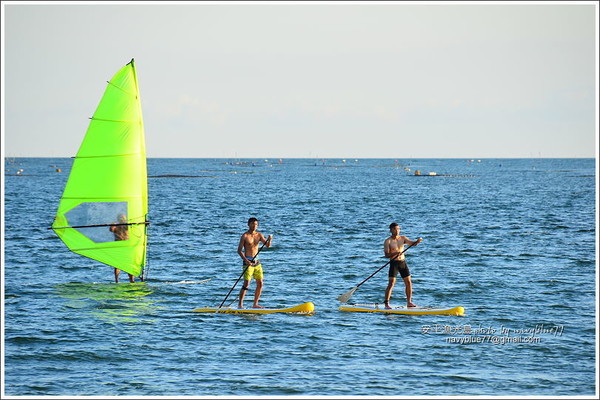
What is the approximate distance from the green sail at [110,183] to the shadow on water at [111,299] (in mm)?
1158

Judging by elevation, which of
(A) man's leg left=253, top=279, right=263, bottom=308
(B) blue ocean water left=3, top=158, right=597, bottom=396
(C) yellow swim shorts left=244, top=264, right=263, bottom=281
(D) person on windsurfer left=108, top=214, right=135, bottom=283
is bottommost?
(B) blue ocean water left=3, top=158, right=597, bottom=396

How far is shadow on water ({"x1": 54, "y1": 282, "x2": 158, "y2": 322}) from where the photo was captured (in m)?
22.9

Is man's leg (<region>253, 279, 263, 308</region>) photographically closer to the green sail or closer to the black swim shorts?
the black swim shorts

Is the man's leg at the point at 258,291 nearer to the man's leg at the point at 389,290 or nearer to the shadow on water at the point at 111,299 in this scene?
the shadow on water at the point at 111,299

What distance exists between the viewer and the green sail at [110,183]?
25.6 meters

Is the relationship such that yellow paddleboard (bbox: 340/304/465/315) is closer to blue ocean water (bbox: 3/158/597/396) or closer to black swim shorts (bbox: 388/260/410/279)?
blue ocean water (bbox: 3/158/597/396)

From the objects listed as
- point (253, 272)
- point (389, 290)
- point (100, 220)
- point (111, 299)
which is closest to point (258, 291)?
point (253, 272)

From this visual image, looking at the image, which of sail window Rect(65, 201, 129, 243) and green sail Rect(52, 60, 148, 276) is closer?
green sail Rect(52, 60, 148, 276)

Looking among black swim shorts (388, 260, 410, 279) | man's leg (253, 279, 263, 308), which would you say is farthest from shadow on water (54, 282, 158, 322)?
black swim shorts (388, 260, 410, 279)

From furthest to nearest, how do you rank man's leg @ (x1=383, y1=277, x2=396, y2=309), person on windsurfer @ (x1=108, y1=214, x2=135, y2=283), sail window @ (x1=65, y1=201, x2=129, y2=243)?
person on windsurfer @ (x1=108, y1=214, x2=135, y2=283), sail window @ (x1=65, y1=201, x2=129, y2=243), man's leg @ (x1=383, y1=277, x2=396, y2=309)

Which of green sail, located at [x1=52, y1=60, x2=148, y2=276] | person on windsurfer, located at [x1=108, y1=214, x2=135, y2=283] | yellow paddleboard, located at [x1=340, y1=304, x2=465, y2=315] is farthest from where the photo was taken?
person on windsurfer, located at [x1=108, y1=214, x2=135, y2=283]

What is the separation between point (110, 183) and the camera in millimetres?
25812

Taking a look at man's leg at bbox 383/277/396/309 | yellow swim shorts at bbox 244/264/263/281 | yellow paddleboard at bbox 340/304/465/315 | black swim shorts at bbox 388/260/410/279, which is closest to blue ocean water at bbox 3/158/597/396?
yellow paddleboard at bbox 340/304/465/315

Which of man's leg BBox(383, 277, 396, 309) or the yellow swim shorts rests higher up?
the yellow swim shorts
